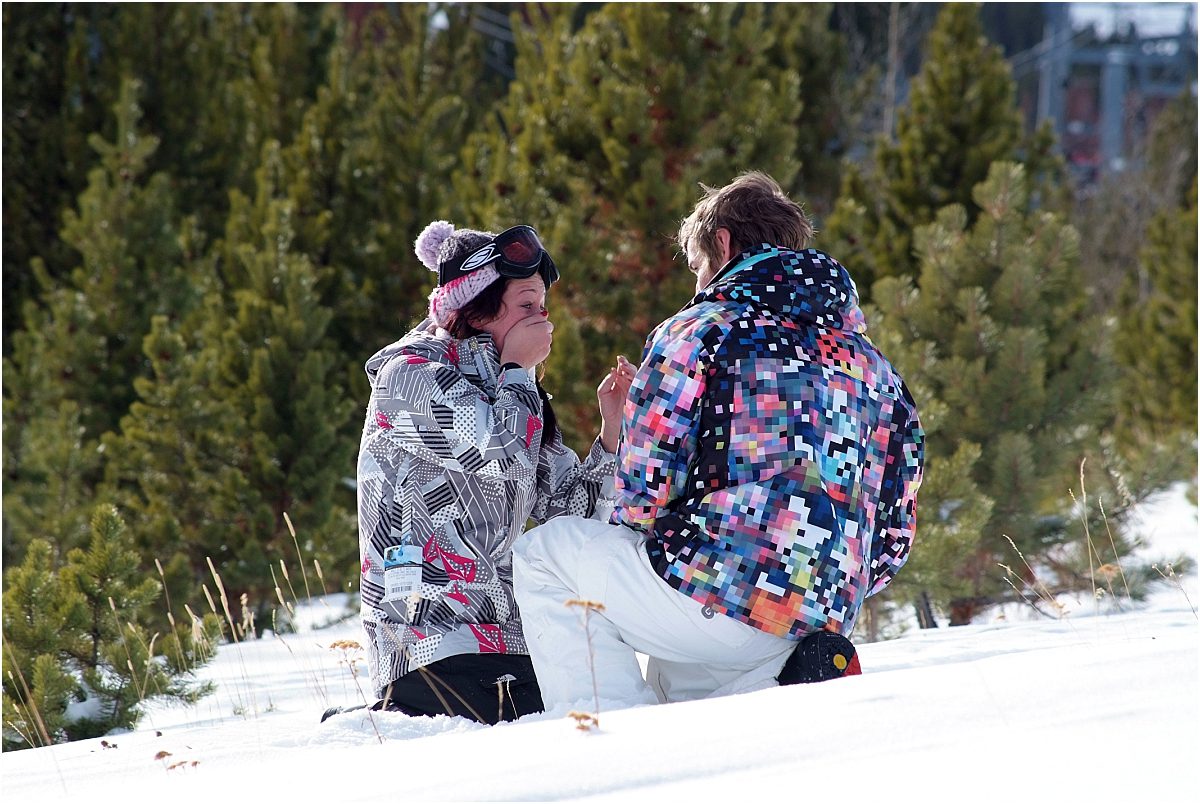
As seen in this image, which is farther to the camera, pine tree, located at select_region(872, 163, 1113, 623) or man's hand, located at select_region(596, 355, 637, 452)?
pine tree, located at select_region(872, 163, 1113, 623)

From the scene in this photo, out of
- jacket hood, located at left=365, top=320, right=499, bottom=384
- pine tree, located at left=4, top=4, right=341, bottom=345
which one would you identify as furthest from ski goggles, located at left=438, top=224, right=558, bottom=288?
pine tree, located at left=4, top=4, right=341, bottom=345

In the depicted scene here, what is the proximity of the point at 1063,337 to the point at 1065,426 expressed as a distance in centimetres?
52

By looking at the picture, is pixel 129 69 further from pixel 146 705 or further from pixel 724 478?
pixel 724 478

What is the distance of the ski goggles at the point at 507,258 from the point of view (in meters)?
3.30

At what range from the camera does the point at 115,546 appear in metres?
4.49

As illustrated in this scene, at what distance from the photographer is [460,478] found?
10.5 ft

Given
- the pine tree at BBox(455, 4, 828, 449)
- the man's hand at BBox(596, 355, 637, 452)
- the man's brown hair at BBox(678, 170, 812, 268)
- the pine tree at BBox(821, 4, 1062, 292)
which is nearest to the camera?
the man's brown hair at BBox(678, 170, 812, 268)

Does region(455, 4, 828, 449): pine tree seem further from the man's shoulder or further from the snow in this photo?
the snow

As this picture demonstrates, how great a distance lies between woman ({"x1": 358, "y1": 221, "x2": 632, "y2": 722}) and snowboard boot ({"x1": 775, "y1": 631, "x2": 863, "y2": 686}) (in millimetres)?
693

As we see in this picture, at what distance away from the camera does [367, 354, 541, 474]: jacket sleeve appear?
307 centimetres

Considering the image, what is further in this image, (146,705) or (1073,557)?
(1073,557)

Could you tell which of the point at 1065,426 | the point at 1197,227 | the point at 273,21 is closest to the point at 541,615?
the point at 1065,426

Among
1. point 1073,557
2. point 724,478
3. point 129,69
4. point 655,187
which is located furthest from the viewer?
point 129,69

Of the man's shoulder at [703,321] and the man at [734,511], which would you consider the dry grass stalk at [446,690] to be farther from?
the man's shoulder at [703,321]
